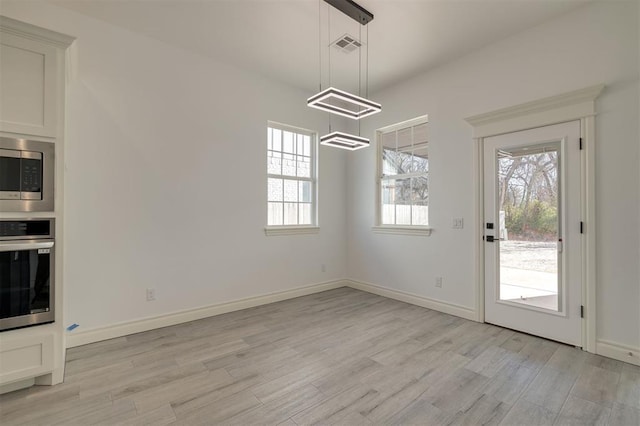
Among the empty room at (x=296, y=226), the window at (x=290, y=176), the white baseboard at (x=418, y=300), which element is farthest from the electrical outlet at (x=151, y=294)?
the white baseboard at (x=418, y=300)

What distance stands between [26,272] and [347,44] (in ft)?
11.7

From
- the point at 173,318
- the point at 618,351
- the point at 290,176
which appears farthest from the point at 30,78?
the point at 618,351

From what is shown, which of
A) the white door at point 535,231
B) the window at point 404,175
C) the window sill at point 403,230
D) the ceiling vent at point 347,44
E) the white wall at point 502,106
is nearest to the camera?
the white wall at point 502,106

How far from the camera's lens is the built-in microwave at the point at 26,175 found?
203cm

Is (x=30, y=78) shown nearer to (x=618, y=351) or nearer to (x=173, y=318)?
(x=173, y=318)

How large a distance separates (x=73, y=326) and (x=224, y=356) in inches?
58.7

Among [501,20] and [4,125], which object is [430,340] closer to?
[501,20]

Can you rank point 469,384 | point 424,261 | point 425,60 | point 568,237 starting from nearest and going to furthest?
1. point 469,384
2. point 568,237
3. point 425,60
4. point 424,261

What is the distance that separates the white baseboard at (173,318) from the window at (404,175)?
1734 mm

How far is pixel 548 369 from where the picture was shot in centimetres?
239

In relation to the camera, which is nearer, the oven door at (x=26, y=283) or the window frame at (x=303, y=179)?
the oven door at (x=26, y=283)

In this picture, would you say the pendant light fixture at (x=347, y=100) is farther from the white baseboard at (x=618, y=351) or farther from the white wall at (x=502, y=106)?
the white baseboard at (x=618, y=351)

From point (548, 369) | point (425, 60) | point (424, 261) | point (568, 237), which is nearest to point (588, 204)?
point (568, 237)

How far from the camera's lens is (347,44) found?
3314mm
